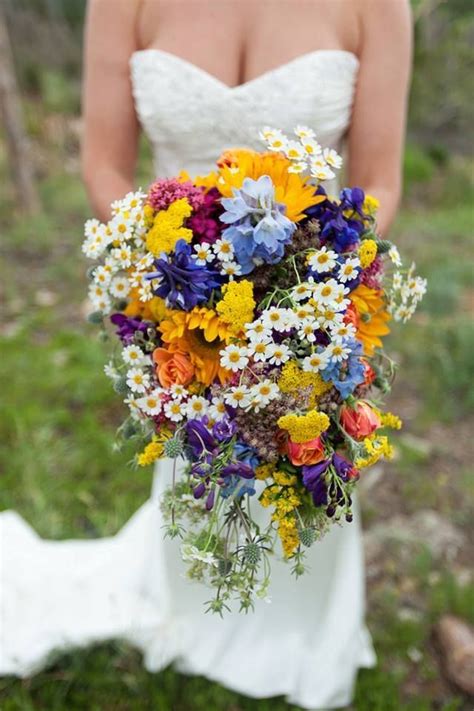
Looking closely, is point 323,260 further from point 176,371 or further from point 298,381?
point 176,371

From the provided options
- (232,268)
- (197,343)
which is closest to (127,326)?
(197,343)

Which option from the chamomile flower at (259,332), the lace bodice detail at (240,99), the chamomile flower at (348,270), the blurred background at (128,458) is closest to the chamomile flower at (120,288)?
the chamomile flower at (259,332)

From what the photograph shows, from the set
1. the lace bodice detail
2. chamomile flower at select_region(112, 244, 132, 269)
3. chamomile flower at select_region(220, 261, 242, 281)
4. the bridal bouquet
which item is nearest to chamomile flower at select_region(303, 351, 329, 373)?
the bridal bouquet

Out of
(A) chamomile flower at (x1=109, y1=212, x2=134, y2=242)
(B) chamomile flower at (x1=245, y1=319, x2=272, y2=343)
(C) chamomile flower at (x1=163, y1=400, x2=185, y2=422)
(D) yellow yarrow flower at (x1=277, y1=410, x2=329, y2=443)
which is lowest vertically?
(C) chamomile flower at (x1=163, y1=400, x2=185, y2=422)

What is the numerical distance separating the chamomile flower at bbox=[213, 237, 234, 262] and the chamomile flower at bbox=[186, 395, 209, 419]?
0.26m

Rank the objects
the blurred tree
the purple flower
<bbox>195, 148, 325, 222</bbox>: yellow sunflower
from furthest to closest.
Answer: the blurred tree < the purple flower < <bbox>195, 148, 325, 222</bbox>: yellow sunflower

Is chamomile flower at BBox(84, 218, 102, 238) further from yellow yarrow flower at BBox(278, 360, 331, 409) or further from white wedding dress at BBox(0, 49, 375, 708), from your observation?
white wedding dress at BBox(0, 49, 375, 708)

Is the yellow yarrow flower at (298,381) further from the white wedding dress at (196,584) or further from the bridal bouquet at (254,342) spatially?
the white wedding dress at (196,584)

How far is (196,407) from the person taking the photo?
4.23ft

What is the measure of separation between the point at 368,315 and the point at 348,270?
0.57ft

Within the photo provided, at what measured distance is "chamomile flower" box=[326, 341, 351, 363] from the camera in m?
1.22

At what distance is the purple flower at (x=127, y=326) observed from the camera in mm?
1438

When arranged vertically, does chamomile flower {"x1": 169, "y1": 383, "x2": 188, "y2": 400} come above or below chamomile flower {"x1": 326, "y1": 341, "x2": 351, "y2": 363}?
below

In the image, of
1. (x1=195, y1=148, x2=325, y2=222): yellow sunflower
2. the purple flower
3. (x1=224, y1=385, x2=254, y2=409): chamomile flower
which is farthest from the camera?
the purple flower
